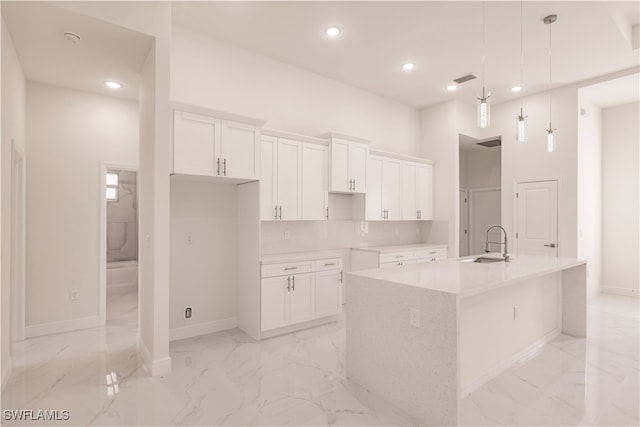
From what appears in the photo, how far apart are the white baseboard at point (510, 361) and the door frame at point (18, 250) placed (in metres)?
4.41

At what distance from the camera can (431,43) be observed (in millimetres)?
4133

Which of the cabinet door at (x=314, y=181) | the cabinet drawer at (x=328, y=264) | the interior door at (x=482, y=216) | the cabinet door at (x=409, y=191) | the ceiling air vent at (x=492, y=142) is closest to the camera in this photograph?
the cabinet drawer at (x=328, y=264)

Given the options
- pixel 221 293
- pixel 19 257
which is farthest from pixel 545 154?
pixel 19 257

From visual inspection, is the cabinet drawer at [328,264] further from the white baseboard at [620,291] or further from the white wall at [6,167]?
the white baseboard at [620,291]

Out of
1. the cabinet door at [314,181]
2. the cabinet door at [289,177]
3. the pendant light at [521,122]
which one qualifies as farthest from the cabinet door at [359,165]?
the pendant light at [521,122]

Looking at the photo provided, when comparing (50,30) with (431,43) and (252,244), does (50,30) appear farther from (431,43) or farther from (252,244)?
(431,43)

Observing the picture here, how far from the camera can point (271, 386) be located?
2.74 meters

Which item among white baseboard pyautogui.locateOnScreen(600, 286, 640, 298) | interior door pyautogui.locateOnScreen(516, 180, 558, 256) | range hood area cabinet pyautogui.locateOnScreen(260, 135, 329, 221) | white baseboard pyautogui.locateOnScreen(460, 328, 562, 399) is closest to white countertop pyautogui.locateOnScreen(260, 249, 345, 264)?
range hood area cabinet pyautogui.locateOnScreen(260, 135, 329, 221)

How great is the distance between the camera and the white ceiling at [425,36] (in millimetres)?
3477

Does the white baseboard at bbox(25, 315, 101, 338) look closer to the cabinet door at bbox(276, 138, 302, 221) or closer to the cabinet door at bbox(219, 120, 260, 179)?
the cabinet door at bbox(219, 120, 260, 179)

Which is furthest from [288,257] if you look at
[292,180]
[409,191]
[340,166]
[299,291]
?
[409,191]

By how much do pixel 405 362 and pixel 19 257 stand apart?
13.6 feet

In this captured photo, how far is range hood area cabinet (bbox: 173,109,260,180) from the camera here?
3336mm

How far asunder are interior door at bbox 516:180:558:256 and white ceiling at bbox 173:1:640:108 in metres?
1.71
